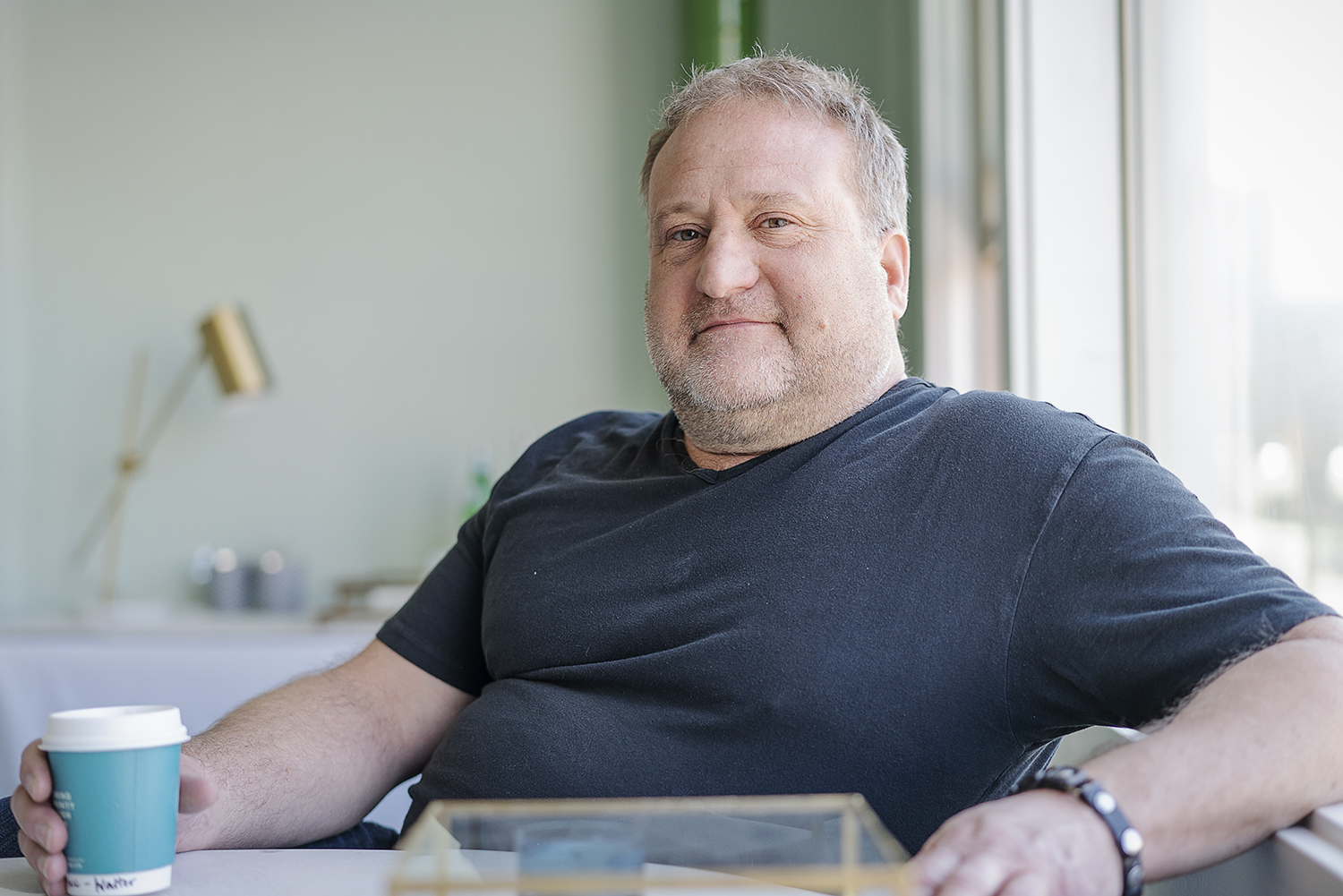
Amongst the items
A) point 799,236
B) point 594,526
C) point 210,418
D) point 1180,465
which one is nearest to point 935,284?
point 1180,465

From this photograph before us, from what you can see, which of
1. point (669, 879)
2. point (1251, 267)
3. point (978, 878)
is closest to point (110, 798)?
point (669, 879)

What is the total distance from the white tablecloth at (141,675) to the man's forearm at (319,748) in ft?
3.06

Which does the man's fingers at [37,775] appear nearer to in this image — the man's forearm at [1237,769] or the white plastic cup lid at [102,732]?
the white plastic cup lid at [102,732]

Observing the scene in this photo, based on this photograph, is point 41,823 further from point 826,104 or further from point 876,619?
point 826,104

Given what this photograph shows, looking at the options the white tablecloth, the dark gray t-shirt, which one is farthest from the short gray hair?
the white tablecloth

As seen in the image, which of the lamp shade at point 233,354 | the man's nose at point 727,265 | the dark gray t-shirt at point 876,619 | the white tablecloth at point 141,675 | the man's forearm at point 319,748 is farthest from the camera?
the lamp shade at point 233,354

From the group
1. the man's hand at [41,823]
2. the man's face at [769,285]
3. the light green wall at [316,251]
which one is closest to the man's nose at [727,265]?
the man's face at [769,285]

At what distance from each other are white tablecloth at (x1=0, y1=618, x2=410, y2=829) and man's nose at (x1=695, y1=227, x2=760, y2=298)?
1.32 meters

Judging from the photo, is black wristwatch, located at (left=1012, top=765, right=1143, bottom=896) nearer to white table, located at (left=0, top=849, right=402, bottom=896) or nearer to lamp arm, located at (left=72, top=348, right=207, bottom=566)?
white table, located at (left=0, top=849, right=402, bottom=896)

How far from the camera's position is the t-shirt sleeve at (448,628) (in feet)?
4.18

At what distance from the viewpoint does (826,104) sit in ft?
3.93

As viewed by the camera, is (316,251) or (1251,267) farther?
(316,251)

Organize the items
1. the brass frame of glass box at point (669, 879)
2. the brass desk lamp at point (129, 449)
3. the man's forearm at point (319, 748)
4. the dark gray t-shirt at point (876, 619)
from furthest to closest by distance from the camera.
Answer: the brass desk lamp at point (129, 449) < the man's forearm at point (319, 748) < the dark gray t-shirt at point (876, 619) < the brass frame of glass box at point (669, 879)

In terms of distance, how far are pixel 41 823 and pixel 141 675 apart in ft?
5.17
